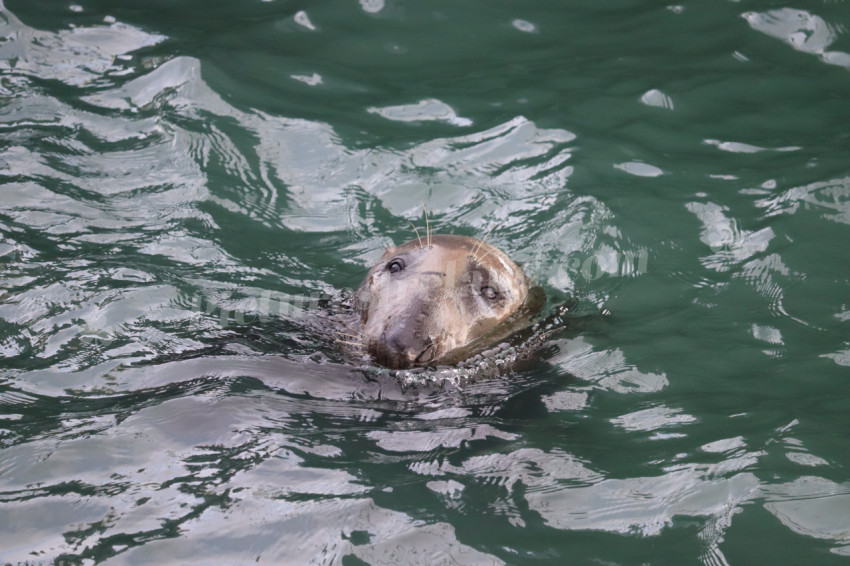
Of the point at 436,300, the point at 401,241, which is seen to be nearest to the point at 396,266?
the point at 436,300

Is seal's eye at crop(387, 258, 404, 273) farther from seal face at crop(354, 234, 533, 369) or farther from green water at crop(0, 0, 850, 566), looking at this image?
green water at crop(0, 0, 850, 566)

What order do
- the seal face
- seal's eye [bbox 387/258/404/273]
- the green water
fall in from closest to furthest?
the green water → the seal face → seal's eye [bbox 387/258/404/273]

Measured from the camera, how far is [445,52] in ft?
27.7

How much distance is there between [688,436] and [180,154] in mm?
4775

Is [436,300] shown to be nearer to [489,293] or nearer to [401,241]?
[489,293]

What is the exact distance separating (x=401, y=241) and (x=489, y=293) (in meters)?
1.66

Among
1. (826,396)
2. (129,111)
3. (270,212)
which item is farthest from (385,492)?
(129,111)

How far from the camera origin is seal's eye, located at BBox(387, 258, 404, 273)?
16.6ft

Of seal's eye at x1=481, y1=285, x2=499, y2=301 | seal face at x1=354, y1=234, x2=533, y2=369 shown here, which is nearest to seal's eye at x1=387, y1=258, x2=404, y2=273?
seal face at x1=354, y1=234, x2=533, y2=369

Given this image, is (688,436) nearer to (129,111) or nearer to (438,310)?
(438,310)

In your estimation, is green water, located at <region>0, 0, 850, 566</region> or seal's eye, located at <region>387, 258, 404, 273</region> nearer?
green water, located at <region>0, 0, 850, 566</region>

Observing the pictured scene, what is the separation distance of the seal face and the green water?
213 mm

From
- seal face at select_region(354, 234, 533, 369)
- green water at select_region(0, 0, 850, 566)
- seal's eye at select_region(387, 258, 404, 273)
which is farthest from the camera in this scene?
seal's eye at select_region(387, 258, 404, 273)

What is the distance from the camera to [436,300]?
4.64 m
